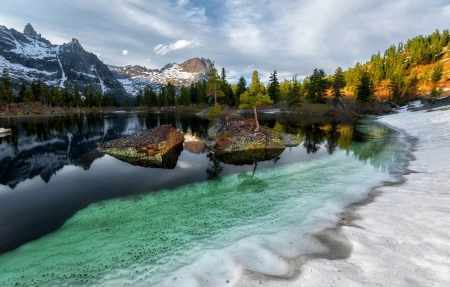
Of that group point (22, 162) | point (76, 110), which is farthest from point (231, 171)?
point (76, 110)

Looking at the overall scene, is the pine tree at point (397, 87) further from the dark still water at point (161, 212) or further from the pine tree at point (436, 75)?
the dark still water at point (161, 212)

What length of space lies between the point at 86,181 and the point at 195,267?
14.6 metres

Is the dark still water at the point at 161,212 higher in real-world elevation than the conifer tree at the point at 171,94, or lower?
lower

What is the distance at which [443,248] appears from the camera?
7227mm

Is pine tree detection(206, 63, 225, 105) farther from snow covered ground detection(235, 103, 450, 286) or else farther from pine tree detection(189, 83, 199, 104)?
pine tree detection(189, 83, 199, 104)

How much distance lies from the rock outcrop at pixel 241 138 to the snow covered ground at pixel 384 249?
18514 millimetres

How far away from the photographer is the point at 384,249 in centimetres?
769

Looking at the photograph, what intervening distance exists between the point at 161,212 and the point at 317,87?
105m

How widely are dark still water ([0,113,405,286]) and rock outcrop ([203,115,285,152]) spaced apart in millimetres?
6297

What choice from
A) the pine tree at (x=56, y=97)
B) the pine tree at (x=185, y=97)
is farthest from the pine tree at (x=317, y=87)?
the pine tree at (x=56, y=97)

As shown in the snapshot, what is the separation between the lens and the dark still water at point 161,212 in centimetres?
786

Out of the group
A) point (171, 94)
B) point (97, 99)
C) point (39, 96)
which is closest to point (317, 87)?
point (171, 94)

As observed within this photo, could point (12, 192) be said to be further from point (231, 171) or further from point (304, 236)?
point (304, 236)

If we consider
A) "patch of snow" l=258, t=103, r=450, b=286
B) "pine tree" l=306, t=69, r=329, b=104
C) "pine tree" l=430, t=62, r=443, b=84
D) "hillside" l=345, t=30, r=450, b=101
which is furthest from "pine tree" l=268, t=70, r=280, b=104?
"patch of snow" l=258, t=103, r=450, b=286
